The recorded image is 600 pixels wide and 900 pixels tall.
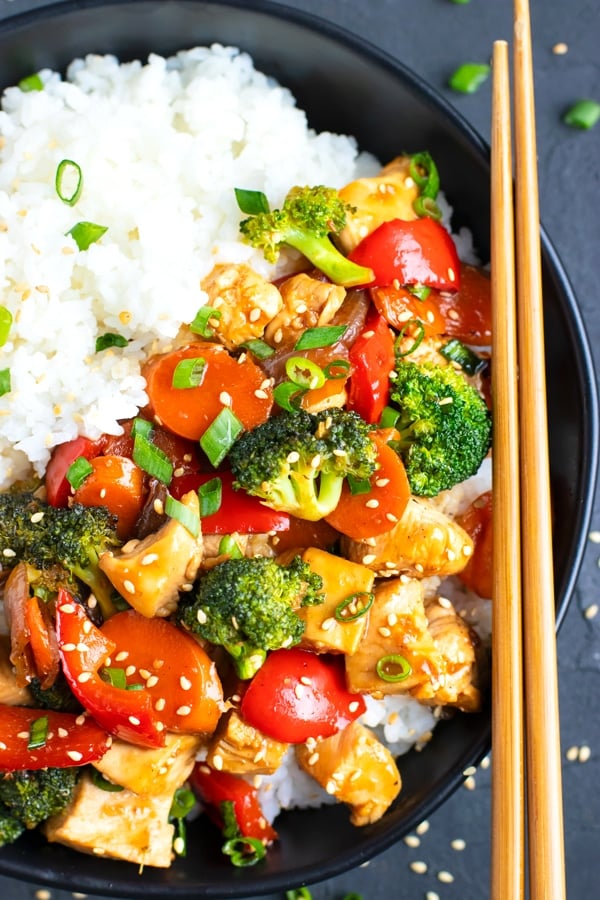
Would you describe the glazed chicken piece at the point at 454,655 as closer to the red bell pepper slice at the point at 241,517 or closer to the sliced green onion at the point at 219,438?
the red bell pepper slice at the point at 241,517

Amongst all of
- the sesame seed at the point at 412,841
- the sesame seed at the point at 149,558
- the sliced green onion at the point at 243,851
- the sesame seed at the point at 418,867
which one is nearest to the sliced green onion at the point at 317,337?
the sesame seed at the point at 149,558

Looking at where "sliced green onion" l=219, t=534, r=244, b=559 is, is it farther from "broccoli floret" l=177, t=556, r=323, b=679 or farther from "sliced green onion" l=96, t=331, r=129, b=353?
"sliced green onion" l=96, t=331, r=129, b=353

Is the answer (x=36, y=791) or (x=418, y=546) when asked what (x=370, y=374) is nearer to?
(x=418, y=546)

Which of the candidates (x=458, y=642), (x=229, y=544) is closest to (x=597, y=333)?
(x=458, y=642)

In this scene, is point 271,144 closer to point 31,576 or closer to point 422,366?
point 422,366

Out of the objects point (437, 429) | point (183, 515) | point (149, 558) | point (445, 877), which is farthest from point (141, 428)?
point (445, 877)

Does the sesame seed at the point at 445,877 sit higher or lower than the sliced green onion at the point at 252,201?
lower
